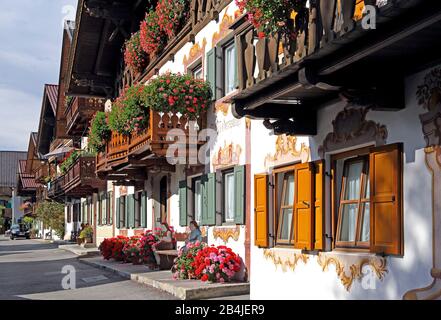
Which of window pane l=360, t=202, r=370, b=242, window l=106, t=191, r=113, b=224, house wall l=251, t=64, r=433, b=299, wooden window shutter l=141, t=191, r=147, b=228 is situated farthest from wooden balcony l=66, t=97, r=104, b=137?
window pane l=360, t=202, r=370, b=242

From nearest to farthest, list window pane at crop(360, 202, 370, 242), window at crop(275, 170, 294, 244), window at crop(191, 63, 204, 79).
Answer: window pane at crop(360, 202, 370, 242) → window at crop(275, 170, 294, 244) → window at crop(191, 63, 204, 79)

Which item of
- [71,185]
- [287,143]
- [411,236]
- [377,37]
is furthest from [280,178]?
[71,185]

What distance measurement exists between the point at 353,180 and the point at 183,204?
9.07m

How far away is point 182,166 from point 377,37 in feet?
37.6

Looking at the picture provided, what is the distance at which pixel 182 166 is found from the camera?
17281 millimetres

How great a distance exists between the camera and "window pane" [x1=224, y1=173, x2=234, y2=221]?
14.3 metres

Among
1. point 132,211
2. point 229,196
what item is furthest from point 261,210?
point 132,211

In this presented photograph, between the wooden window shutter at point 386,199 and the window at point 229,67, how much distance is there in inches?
272

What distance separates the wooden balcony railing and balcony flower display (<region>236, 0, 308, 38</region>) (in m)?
0.07

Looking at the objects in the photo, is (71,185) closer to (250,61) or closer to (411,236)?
(250,61)

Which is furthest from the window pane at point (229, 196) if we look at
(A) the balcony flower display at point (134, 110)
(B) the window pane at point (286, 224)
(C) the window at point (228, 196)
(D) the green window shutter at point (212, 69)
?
(B) the window pane at point (286, 224)

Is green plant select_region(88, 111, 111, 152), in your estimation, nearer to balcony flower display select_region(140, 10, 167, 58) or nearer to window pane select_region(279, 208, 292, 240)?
balcony flower display select_region(140, 10, 167, 58)

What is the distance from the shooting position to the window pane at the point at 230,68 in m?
14.3

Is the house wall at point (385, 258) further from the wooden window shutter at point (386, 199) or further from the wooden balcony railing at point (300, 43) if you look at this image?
the wooden balcony railing at point (300, 43)
